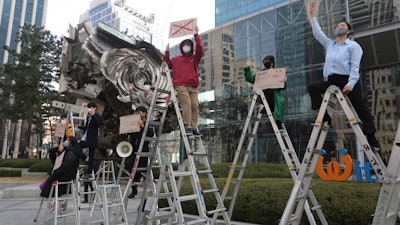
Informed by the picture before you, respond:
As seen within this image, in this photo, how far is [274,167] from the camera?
13.8 meters

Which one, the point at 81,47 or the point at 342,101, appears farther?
the point at 81,47

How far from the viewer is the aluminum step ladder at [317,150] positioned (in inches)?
114

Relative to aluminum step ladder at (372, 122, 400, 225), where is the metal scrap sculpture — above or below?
above

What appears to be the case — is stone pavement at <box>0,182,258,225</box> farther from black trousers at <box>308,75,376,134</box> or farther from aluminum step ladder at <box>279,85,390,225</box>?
black trousers at <box>308,75,376,134</box>

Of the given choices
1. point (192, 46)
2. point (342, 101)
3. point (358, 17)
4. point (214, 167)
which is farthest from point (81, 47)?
point (358, 17)

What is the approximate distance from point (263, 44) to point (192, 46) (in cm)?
2042

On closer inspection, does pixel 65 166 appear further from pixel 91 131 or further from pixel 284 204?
pixel 284 204

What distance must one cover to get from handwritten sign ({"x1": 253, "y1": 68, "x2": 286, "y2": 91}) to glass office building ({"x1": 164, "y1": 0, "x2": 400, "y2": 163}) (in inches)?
483

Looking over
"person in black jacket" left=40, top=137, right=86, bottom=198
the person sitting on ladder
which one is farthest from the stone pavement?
the person sitting on ladder

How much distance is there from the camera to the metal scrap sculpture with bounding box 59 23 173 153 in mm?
12703

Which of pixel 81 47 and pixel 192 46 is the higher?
pixel 81 47

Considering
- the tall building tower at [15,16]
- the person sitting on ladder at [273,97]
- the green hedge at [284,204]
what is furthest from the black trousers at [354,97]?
the tall building tower at [15,16]

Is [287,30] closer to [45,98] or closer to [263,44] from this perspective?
[263,44]

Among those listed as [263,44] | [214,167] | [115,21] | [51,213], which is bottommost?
[51,213]
